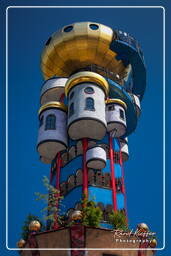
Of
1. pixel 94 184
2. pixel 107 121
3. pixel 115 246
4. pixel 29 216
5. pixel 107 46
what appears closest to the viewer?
pixel 115 246

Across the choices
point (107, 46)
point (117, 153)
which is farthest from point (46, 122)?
point (107, 46)

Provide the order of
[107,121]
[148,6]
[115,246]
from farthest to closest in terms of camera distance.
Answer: [107,121] → [115,246] → [148,6]

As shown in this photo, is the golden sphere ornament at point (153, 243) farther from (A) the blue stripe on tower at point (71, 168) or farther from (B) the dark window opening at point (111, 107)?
(B) the dark window opening at point (111, 107)

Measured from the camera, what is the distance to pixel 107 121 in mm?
29969

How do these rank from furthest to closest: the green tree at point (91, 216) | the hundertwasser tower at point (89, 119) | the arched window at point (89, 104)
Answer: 1. the arched window at point (89, 104)
2. the hundertwasser tower at point (89, 119)
3. the green tree at point (91, 216)

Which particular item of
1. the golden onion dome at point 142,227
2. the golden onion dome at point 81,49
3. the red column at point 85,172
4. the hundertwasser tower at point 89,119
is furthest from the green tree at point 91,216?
the golden onion dome at point 81,49

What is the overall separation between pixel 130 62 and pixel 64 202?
1272 centimetres

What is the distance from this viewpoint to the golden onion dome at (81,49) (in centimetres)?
3253

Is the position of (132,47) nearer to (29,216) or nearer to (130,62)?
(130,62)

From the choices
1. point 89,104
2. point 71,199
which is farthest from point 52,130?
point 71,199

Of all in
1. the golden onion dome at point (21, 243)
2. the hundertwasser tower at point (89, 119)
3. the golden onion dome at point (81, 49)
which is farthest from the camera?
the golden onion dome at point (81, 49)

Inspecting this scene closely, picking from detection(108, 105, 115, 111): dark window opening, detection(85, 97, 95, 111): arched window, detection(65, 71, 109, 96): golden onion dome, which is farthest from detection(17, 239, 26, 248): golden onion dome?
detection(108, 105, 115, 111): dark window opening

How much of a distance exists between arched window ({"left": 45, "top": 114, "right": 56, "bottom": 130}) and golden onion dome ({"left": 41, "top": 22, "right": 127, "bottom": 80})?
18.2 ft

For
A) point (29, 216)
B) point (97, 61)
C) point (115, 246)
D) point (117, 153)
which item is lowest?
point (115, 246)
